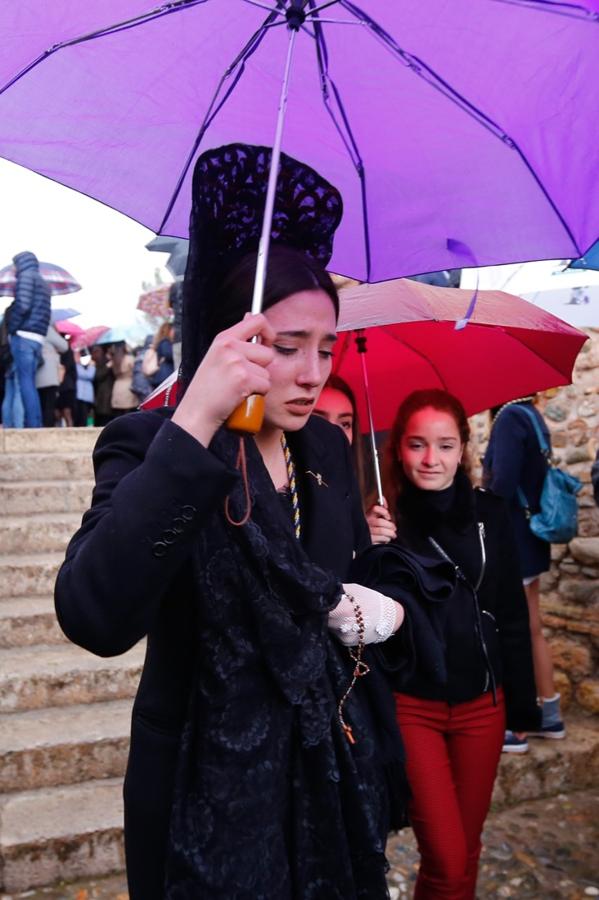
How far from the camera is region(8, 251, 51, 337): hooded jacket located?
772cm

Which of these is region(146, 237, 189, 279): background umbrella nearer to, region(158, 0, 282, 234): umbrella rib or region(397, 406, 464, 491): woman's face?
region(397, 406, 464, 491): woman's face

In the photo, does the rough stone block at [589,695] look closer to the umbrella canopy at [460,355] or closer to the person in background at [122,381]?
the umbrella canopy at [460,355]

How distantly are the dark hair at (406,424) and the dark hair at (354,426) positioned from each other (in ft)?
0.56

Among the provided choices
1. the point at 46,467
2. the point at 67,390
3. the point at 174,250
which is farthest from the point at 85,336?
the point at 46,467

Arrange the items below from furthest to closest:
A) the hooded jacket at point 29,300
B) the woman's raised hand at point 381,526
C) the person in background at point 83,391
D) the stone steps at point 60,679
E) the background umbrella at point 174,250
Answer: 1. the person in background at point 83,391
2. the hooded jacket at point 29,300
3. the background umbrella at point 174,250
4. the stone steps at point 60,679
5. the woman's raised hand at point 381,526

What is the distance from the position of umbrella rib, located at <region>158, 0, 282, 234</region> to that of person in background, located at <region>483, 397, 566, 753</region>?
8.79ft

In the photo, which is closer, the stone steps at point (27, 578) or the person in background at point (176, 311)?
the stone steps at point (27, 578)

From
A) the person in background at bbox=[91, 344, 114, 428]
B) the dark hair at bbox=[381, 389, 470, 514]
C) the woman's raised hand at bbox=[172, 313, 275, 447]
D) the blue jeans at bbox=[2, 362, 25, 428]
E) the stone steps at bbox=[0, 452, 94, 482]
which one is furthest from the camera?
the person in background at bbox=[91, 344, 114, 428]

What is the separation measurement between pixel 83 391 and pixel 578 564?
27.7 feet

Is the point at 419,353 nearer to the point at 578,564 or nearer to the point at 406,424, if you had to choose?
the point at 406,424

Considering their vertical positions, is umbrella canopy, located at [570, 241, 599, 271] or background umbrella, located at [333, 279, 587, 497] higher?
umbrella canopy, located at [570, 241, 599, 271]

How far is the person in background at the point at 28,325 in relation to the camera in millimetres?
7765

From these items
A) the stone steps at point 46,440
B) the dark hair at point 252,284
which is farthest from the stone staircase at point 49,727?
the dark hair at point 252,284

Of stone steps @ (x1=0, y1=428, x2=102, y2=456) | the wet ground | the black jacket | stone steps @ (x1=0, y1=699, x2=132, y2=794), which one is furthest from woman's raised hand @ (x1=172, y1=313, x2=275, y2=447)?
stone steps @ (x1=0, y1=428, x2=102, y2=456)
